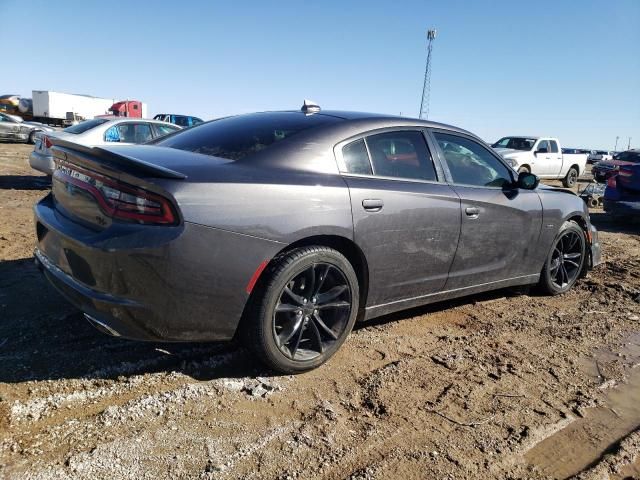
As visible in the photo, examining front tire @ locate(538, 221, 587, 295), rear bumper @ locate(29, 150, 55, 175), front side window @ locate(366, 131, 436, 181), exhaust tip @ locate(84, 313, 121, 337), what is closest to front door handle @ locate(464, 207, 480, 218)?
front side window @ locate(366, 131, 436, 181)

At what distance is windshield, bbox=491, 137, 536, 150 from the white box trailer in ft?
107

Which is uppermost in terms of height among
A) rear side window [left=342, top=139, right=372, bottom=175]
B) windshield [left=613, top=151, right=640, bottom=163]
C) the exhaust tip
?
windshield [left=613, top=151, right=640, bottom=163]

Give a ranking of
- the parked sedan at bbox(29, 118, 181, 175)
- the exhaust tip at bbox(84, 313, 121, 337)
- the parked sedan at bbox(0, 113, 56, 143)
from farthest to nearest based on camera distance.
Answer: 1. the parked sedan at bbox(0, 113, 56, 143)
2. the parked sedan at bbox(29, 118, 181, 175)
3. the exhaust tip at bbox(84, 313, 121, 337)

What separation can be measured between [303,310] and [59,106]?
40.8 metres

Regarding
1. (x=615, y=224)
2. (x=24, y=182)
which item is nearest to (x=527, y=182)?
(x=615, y=224)

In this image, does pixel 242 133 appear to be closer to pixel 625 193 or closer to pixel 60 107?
pixel 625 193

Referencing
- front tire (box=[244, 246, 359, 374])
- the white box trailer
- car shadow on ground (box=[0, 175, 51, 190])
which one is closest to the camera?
front tire (box=[244, 246, 359, 374])

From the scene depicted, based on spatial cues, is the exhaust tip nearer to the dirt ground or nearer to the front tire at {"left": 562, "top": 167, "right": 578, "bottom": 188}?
the dirt ground

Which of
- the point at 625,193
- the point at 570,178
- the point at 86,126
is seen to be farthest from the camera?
the point at 570,178

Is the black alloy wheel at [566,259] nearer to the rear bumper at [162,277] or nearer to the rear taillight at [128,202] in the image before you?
the rear bumper at [162,277]

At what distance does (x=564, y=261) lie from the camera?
4875mm

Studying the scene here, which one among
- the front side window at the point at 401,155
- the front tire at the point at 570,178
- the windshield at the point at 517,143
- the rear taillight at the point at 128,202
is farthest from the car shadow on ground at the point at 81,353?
the front tire at the point at 570,178

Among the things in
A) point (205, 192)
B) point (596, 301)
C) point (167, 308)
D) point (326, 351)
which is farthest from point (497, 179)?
point (167, 308)

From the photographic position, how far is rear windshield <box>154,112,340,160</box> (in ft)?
9.85
